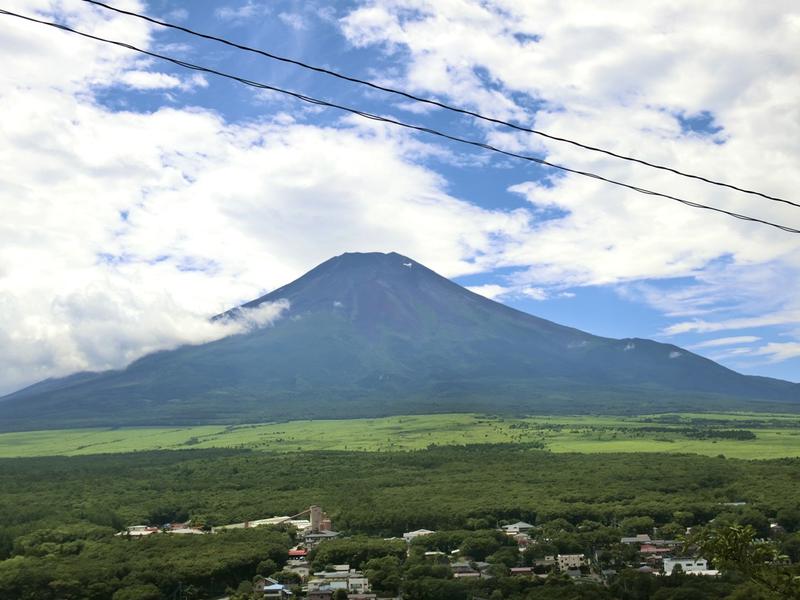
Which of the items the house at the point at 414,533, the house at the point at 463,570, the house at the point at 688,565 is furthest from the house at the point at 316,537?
the house at the point at 688,565

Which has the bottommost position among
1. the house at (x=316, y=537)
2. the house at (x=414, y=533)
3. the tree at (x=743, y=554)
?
the house at (x=316, y=537)

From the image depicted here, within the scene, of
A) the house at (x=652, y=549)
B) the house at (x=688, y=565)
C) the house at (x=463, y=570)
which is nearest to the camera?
the house at (x=463, y=570)

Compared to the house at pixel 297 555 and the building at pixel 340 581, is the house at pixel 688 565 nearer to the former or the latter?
the building at pixel 340 581

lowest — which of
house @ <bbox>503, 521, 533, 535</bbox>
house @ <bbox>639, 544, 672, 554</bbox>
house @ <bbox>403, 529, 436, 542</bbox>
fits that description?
house @ <bbox>403, 529, 436, 542</bbox>

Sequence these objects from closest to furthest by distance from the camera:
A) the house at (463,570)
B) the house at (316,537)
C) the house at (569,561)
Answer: the house at (463,570) → the house at (569,561) → the house at (316,537)

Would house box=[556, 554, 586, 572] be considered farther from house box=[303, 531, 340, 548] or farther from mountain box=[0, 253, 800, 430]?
mountain box=[0, 253, 800, 430]

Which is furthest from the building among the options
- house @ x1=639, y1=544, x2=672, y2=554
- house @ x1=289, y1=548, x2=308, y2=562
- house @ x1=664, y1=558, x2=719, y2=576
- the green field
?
the green field

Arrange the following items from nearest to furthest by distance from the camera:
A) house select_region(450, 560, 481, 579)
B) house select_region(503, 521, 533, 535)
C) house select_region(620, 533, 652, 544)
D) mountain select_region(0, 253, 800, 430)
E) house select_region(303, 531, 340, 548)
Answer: house select_region(450, 560, 481, 579), house select_region(620, 533, 652, 544), house select_region(303, 531, 340, 548), house select_region(503, 521, 533, 535), mountain select_region(0, 253, 800, 430)

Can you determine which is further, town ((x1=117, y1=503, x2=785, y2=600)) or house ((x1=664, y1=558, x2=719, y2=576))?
house ((x1=664, y1=558, x2=719, y2=576))
